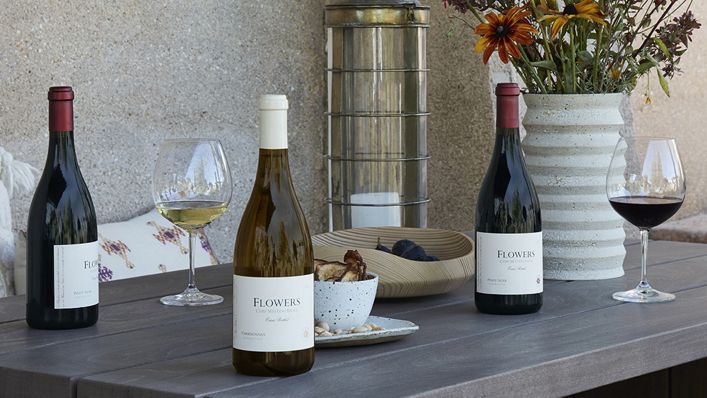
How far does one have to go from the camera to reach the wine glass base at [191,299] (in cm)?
163

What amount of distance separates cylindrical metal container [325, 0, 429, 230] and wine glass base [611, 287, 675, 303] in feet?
5.87

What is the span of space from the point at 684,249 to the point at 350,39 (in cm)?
153

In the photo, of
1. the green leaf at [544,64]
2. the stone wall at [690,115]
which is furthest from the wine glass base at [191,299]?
the stone wall at [690,115]

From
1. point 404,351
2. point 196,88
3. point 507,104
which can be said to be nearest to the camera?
point 404,351

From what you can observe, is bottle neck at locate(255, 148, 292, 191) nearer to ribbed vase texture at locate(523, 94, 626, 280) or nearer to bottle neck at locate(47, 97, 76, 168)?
bottle neck at locate(47, 97, 76, 168)

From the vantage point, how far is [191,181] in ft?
5.20

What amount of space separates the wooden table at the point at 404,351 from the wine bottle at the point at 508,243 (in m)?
0.03

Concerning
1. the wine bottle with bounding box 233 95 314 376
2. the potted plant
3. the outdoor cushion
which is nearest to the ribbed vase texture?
the potted plant

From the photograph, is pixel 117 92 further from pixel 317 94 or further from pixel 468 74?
pixel 468 74

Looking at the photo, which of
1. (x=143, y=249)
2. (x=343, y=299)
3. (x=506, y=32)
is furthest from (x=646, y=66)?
(x=143, y=249)

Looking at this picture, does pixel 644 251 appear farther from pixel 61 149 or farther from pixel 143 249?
pixel 143 249

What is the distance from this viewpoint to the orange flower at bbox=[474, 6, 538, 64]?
1.67 metres

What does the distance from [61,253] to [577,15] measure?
785 millimetres

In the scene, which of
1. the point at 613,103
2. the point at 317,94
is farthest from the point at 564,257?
the point at 317,94
